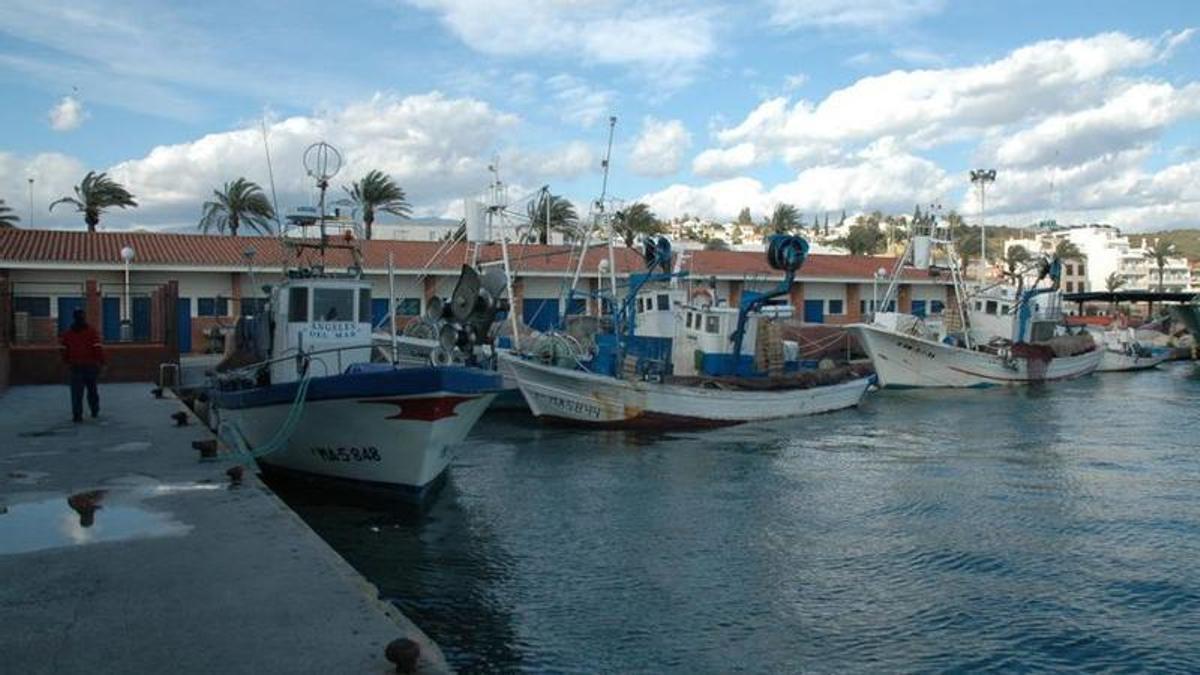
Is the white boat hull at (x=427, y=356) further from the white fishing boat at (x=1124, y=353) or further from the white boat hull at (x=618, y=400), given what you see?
the white fishing boat at (x=1124, y=353)

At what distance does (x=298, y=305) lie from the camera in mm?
14969

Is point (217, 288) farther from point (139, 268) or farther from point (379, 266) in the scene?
point (379, 266)

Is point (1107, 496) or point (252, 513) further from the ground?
point (252, 513)

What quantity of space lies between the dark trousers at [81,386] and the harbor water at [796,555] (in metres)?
4.23

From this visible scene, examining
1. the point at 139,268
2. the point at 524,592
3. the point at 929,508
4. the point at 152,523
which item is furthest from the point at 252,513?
the point at 139,268

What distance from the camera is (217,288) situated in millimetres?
37469

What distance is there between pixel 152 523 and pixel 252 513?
848mm

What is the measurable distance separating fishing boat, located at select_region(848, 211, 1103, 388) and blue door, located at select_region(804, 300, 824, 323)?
8.09 metres

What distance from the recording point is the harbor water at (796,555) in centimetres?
862

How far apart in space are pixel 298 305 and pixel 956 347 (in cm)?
2702

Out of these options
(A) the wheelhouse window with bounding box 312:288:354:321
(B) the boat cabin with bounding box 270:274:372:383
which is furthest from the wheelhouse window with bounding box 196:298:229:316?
(A) the wheelhouse window with bounding box 312:288:354:321

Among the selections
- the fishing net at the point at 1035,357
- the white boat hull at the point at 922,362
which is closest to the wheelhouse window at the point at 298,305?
the white boat hull at the point at 922,362

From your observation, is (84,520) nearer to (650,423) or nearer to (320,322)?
(320,322)

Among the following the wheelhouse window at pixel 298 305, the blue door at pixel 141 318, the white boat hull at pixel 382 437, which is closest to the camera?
the white boat hull at pixel 382 437
